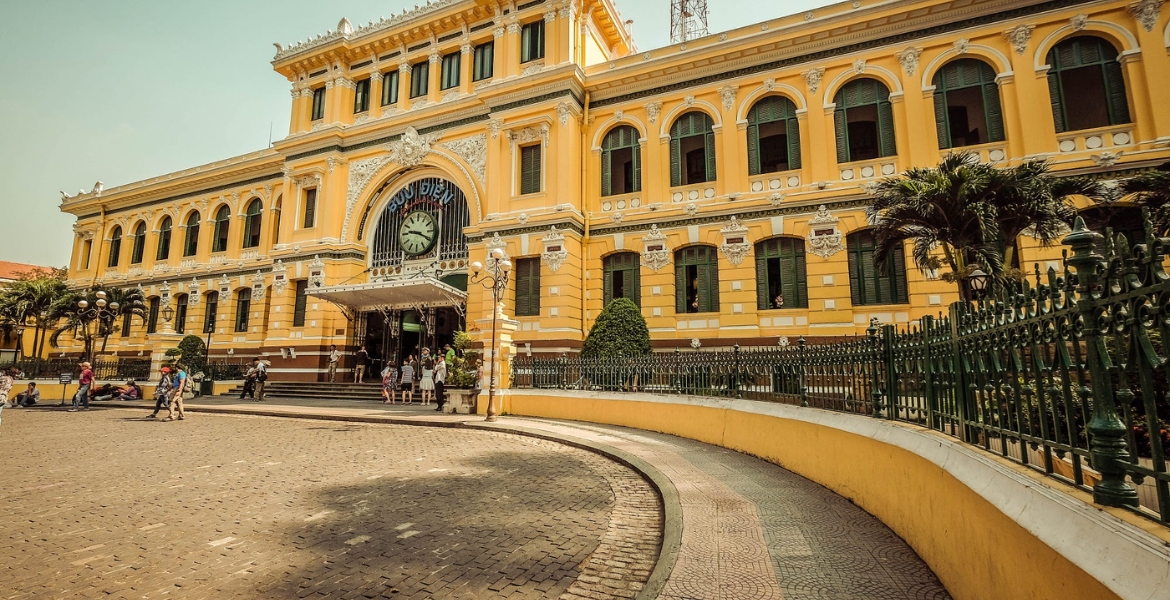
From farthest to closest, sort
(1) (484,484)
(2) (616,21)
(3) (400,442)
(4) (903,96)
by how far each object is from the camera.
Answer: (2) (616,21)
(4) (903,96)
(3) (400,442)
(1) (484,484)

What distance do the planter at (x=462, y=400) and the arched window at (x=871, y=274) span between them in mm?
11706

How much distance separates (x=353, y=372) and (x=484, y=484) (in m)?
18.5

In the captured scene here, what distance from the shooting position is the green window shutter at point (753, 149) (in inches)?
709

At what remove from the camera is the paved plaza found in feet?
12.0

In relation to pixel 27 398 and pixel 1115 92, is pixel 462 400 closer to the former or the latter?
pixel 27 398

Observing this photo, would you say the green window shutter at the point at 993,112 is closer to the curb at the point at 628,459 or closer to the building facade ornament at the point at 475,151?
the curb at the point at 628,459

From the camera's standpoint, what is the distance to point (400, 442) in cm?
998

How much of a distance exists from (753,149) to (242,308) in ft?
84.5

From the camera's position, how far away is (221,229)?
29250mm

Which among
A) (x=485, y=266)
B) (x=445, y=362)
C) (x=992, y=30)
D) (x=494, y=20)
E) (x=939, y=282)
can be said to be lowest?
(x=445, y=362)

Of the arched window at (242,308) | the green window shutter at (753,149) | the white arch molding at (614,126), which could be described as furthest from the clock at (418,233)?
the green window shutter at (753,149)

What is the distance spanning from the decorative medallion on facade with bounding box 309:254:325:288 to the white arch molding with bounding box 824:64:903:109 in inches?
815

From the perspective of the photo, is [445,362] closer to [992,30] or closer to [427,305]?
[427,305]

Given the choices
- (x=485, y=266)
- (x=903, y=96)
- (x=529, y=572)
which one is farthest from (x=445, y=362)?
(x=903, y=96)
